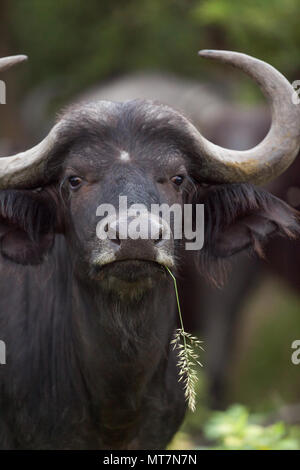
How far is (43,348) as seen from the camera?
500 cm

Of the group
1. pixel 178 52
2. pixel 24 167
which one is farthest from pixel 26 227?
pixel 178 52

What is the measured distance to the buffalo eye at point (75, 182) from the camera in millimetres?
4520

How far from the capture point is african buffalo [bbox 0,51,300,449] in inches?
177

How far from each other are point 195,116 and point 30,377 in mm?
5902

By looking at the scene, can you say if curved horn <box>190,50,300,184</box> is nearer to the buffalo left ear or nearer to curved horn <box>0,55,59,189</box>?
the buffalo left ear

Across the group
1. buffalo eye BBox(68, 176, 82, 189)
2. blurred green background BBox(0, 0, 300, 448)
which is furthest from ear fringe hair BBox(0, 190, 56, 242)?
blurred green background BBox(0, 0, 300, 448)

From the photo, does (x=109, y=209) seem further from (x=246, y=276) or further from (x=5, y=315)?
(x=246, y=276)

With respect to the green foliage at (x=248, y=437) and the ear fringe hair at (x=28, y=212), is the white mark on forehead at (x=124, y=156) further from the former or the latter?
the green foliage at (x=248, y=437)

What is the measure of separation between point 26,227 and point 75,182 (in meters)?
0.44

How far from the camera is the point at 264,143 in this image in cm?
486

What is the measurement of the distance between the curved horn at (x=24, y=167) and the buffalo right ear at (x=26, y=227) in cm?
6

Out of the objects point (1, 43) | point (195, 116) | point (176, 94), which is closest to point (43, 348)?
point (195, 116)

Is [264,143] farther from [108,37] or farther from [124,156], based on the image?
[108,37]

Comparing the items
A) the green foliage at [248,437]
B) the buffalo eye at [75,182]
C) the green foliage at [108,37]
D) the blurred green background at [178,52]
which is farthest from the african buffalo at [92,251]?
the green foliage at [108,37]
